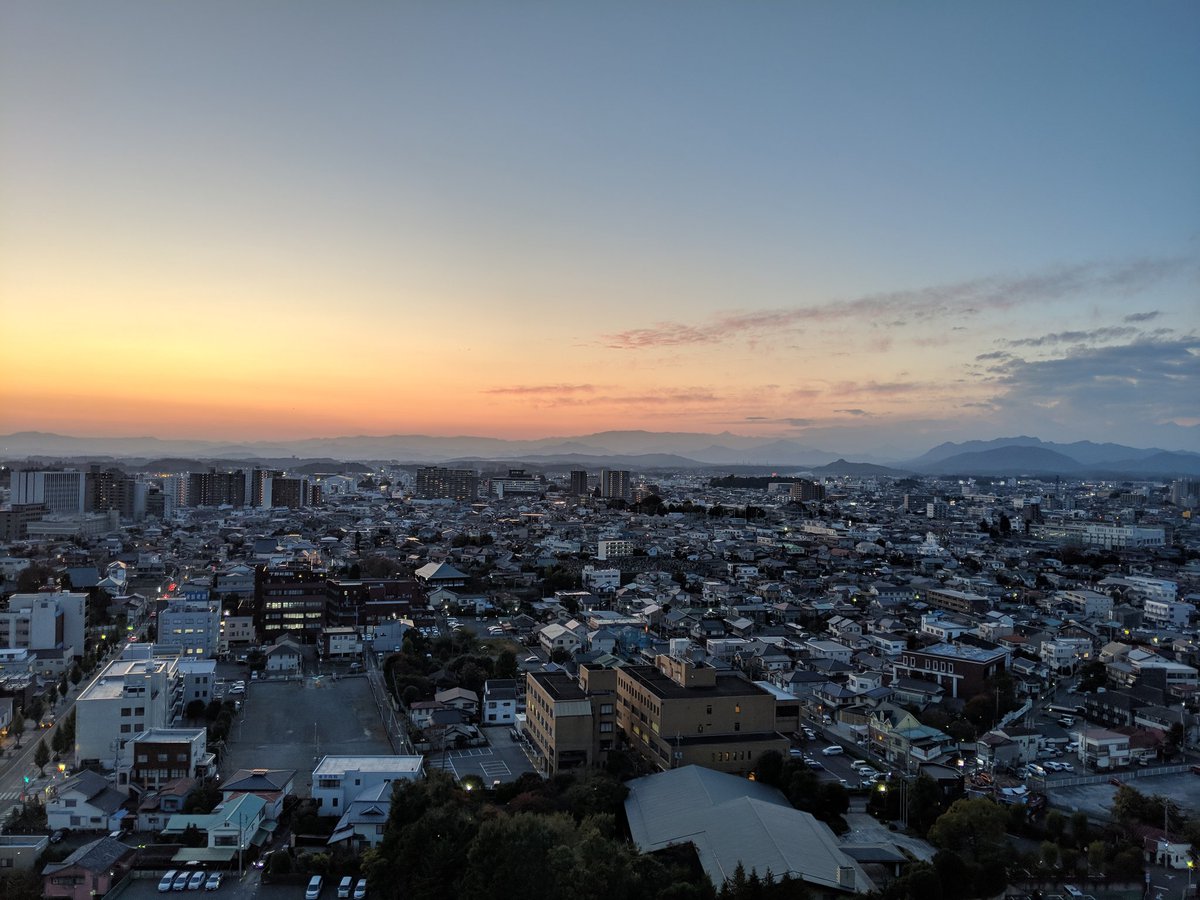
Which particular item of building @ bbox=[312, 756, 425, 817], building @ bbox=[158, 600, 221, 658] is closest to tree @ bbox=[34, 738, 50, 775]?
building @ bbox=[312, 756, 425, 817]

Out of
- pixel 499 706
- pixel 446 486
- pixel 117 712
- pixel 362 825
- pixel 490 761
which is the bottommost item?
pixel 446 486

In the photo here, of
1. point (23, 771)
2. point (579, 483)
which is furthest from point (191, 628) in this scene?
point (579, 483)

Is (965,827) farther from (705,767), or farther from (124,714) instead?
(124,714)

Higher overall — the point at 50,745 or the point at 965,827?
the point at 965,827

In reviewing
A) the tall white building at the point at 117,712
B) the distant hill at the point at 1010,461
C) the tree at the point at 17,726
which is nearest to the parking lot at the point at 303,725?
the tall white building at the point at 117,712

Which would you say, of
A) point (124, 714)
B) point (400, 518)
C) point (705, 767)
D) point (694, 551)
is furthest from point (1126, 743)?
point (400, 518)

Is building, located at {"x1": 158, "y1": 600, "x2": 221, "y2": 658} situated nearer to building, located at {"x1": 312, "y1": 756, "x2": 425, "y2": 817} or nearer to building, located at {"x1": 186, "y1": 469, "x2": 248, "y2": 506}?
building, located at {"x1": 312, "y1": 756, "x2": 425, "y2": 817}

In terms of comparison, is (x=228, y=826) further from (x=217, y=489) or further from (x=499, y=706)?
(x=217, y=489)
